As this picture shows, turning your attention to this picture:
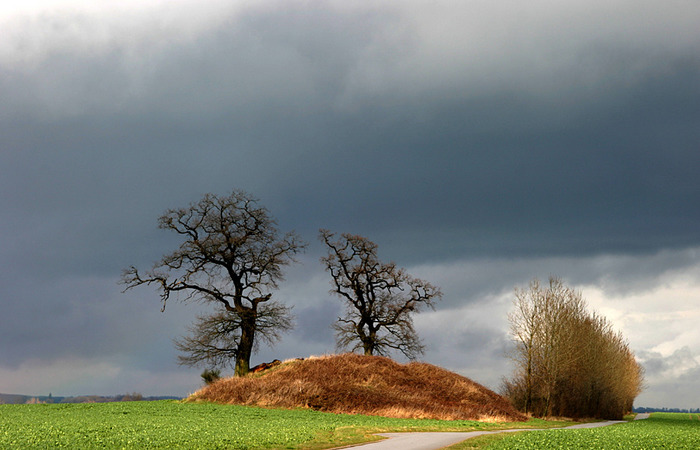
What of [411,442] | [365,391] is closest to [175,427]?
[411,442]

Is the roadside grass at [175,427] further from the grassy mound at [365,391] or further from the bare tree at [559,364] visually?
the bare tree at [559,364]

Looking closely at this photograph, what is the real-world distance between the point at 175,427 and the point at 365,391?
69.4ft

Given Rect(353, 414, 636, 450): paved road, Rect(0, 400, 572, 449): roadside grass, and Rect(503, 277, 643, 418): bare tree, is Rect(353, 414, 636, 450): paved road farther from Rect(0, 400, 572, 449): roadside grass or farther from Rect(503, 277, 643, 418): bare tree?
Rect(503, 277, 643, 418): bare tree

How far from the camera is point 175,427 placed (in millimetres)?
25672

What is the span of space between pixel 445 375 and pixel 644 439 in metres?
30.4

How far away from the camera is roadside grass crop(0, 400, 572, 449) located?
67.5 feet

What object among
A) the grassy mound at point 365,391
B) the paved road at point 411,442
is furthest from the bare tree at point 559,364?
the paved road at point 411,442

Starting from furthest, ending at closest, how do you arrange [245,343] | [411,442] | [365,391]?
[245,343]
[365,391]
[411,442]

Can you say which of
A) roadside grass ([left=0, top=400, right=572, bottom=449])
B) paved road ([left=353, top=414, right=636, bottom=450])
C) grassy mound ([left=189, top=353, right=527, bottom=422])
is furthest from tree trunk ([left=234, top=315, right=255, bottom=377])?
paved road ([left=353, top=414, right=636, bottom=450])

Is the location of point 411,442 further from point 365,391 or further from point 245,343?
point 245,343

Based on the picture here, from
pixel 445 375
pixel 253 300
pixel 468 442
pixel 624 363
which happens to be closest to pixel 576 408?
pixel 445 375

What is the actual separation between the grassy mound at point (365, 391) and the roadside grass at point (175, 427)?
3839mm

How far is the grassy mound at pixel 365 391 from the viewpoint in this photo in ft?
138

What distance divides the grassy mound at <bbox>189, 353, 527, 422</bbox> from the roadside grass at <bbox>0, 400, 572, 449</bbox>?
3839 millimetres
